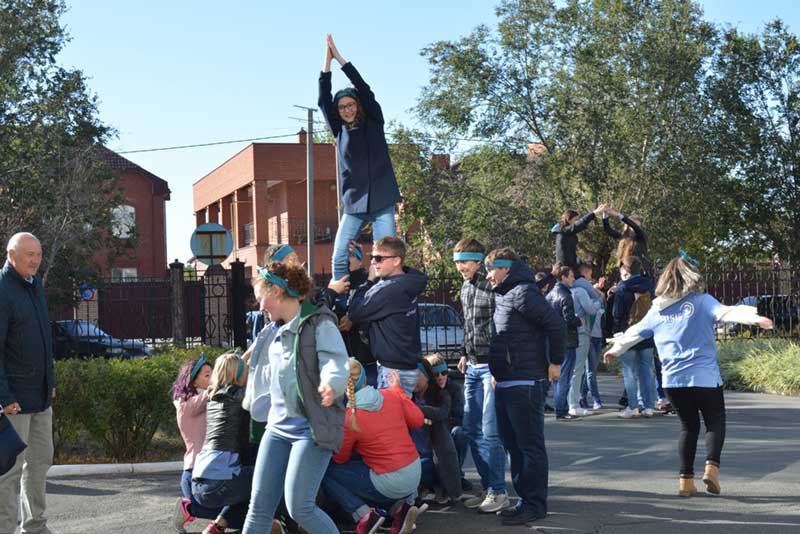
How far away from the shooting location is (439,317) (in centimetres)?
1859

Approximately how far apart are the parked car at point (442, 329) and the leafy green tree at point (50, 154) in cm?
697

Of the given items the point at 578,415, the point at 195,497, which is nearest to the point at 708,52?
the point at 578,415

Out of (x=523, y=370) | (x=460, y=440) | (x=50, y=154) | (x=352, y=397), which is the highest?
(x=50, y=154)

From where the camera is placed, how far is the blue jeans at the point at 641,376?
41.8ft

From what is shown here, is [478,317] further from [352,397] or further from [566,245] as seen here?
[566,245]

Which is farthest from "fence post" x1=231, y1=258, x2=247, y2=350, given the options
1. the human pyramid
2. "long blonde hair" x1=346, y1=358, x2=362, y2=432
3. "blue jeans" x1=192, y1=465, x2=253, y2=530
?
"long blonde hair" x1=346, y1=358, x2=362, y2=432

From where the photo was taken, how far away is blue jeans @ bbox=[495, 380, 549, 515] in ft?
24.2

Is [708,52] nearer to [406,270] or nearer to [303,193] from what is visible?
[406,270]

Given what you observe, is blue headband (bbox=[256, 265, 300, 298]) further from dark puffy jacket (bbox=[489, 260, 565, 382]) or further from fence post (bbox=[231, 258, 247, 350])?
fence post (bbox=[231, 258, 247, 350])

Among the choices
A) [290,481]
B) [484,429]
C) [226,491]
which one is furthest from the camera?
[484,429]

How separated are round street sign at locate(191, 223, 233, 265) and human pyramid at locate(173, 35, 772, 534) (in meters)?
10.3

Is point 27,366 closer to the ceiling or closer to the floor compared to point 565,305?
closer to the floor

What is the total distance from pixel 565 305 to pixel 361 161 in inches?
181

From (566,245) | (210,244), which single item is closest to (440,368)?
(566,245)
